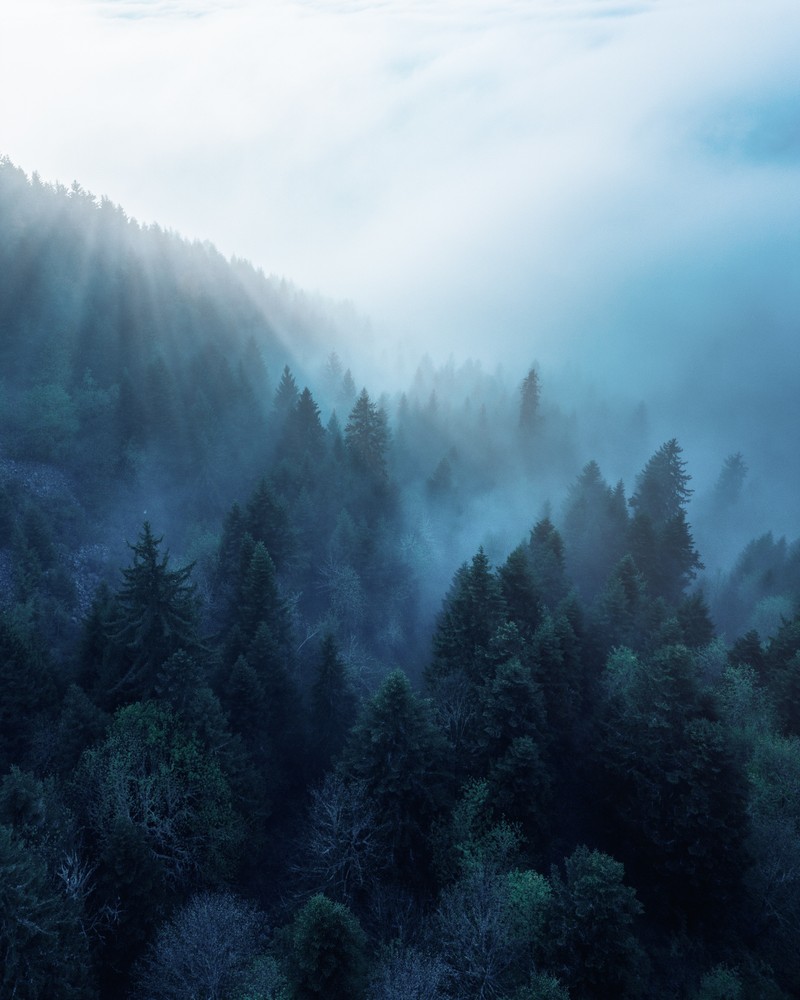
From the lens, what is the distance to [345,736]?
36688 mm

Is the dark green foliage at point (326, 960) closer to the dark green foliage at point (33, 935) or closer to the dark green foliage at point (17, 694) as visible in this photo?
the dark green foliage at point (33, 935)

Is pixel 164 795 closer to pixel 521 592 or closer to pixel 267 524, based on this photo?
pixel 521 592

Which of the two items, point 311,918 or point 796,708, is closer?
point 311,918

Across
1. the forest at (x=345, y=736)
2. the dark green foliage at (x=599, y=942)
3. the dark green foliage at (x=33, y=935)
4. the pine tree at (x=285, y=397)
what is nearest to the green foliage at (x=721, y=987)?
the forest at (x=345, y=736)

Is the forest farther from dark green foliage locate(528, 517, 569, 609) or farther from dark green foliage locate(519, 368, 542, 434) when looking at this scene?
dark green foliage locate(519, 368, 542, 434)

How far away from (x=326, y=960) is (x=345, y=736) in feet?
62.3

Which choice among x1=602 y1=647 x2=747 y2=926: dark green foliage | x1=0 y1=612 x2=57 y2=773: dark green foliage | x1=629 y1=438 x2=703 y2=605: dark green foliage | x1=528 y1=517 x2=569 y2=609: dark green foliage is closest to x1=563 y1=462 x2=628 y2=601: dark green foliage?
x1=629 y1=438 x2=703 y2=605: dark green foliage

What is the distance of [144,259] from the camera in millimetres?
88688

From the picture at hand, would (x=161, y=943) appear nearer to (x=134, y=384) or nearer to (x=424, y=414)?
(x=134, y=384)

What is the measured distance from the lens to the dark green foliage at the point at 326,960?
17719 millimetres

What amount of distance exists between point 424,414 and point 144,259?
5182 cm

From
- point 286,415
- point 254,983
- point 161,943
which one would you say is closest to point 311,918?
point 254,983

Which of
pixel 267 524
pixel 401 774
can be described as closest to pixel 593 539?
pixel 267 524

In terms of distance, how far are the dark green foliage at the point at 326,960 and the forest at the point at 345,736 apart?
0.08 m
